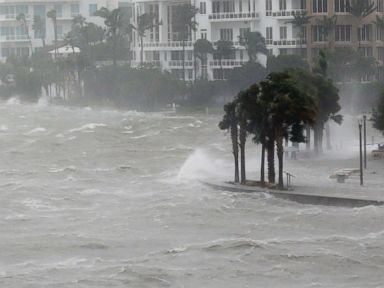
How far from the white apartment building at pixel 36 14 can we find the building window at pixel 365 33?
47.4 metres

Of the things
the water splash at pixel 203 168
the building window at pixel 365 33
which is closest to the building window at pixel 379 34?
the building window at pixel 365 33

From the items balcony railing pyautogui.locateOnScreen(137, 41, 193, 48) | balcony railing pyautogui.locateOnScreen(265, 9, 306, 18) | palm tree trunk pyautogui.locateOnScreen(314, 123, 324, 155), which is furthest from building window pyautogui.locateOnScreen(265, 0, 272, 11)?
palm tree trunk pyautogui.locateOnScreen(314, 123, 324, 155)

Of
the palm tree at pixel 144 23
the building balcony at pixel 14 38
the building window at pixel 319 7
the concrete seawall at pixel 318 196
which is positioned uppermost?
the building window at pixel 319 7

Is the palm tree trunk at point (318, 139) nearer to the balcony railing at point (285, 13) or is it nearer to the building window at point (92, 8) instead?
the balcony railing at point (285, 13)

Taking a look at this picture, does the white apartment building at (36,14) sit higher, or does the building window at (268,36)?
the white apartment building at (36,14)

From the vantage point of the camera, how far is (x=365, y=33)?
101188 mm

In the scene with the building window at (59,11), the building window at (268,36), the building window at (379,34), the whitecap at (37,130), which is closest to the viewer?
the whitecap at (37,130)

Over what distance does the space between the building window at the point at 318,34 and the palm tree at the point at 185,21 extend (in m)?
11.1

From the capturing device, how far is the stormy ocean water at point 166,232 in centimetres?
A: 3203

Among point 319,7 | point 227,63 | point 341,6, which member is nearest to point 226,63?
point 227,63

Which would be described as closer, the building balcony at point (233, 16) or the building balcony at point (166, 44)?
the building balcony at point (233, 16)

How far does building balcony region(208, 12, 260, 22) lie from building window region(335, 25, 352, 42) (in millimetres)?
7100

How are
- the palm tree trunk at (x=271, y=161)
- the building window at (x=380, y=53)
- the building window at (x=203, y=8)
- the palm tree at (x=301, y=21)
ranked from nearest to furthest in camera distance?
the palm tree trunk at (x=271, y=161)
the palm tree at (x=301, y=21)
the building window at (x=380, y=53)
the building window at (x=203, y=8)

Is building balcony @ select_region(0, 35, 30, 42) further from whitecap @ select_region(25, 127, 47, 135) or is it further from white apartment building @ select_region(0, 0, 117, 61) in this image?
whitecap @ select_region(25, 127, 47, 135)
